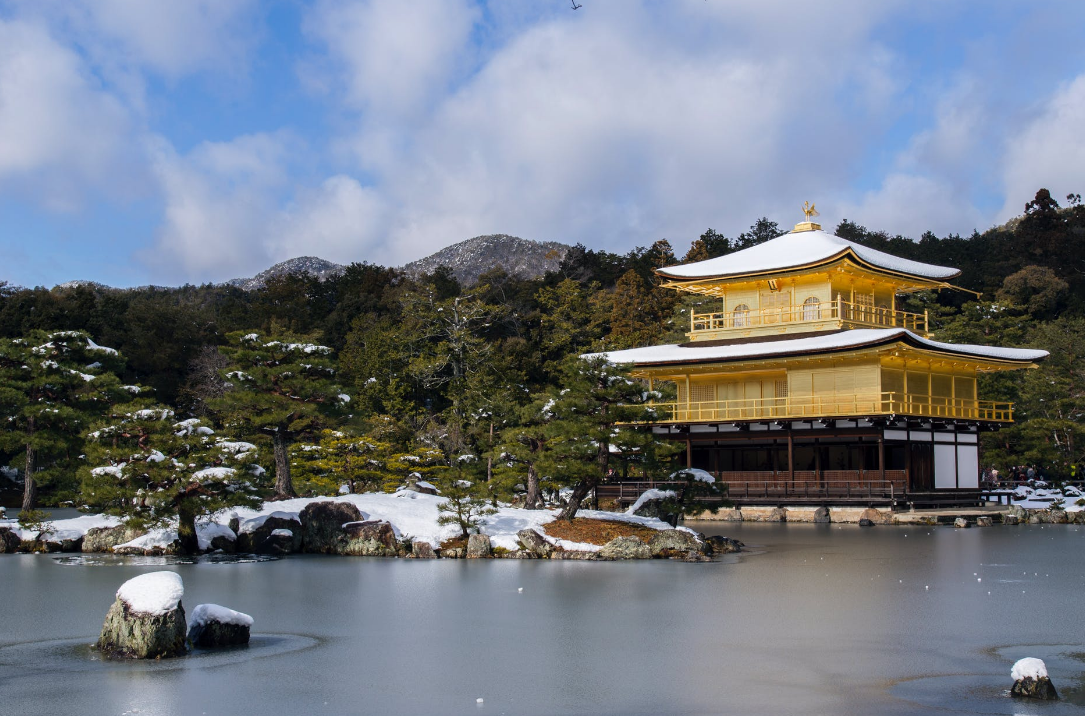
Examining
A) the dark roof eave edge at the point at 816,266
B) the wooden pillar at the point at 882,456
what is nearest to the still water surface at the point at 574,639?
the wooden pillar at the point at 882,456

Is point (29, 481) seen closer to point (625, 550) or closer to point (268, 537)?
point (268, 537)

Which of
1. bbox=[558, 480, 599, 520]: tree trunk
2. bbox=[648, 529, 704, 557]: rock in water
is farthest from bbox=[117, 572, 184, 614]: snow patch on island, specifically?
bbox=[558, 480, 599, 520]: tree trunk

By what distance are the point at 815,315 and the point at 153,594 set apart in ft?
105

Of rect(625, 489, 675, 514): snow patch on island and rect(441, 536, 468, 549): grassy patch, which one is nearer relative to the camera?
rect(441, 536, 468, 549): grassy patch

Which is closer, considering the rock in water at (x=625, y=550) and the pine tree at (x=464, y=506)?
the rock in water at (x=625, y=550)

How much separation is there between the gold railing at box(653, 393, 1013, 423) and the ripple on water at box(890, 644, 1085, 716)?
2262 cm

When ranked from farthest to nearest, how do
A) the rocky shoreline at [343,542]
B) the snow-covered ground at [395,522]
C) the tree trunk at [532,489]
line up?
the tree trunk at [532,489] → the snow-covered ground at [395,522] → the rocky shoreline at [343,542]

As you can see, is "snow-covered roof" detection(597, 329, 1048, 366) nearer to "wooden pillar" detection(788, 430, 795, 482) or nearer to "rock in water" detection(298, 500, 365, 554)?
"wooden pillar" detection(788, 430, 795, 482)

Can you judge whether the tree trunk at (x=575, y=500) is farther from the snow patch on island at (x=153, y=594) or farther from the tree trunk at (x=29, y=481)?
the tree trunk at (x=29, y=481)

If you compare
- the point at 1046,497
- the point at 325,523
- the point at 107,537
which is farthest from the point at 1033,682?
the point at 1046,497

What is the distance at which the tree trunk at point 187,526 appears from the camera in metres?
21.2

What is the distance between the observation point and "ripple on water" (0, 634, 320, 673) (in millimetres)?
10312

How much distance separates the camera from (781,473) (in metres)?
35.7

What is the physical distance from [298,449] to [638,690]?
22748 millimetres
